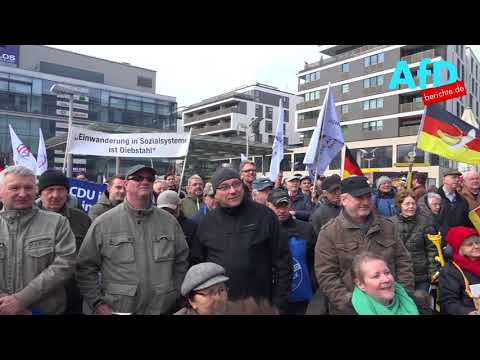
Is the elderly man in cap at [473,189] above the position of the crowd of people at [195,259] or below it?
above

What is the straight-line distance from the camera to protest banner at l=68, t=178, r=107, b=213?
6.35 metres

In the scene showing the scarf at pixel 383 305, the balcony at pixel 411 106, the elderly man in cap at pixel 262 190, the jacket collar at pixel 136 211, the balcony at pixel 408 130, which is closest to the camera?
the scarf at pixel 383 305

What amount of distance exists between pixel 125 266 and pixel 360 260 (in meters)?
1.67

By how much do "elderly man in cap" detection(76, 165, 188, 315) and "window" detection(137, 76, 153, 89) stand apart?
62353 millimetres

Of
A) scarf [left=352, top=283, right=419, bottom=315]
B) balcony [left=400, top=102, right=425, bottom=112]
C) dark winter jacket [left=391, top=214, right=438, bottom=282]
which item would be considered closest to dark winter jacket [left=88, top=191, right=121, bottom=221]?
scarf [left=352, top=283, right=419, bottom=315]

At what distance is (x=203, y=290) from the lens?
8.29 ft

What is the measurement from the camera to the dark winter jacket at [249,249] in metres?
3.18

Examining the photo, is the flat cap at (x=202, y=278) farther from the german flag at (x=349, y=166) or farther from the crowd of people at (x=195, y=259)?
the german flag at (x=349, y=166)

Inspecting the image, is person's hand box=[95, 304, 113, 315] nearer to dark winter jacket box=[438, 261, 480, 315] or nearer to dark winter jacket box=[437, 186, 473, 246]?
dark winter jacket box=[438, 261, 480, 315]

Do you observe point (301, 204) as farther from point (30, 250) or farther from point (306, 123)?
point (306, 123)

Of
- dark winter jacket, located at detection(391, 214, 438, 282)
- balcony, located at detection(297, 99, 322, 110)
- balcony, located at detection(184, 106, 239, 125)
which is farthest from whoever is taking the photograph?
balcony, located at detection(184, 106, 239, 125)

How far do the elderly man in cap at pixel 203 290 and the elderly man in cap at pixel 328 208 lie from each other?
259 centimetres

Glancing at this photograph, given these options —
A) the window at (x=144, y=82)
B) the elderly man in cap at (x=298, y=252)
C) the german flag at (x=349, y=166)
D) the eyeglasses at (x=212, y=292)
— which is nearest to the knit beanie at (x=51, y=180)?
the eyeglasses at (x=212, y=292)

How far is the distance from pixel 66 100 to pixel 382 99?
37493 mm
